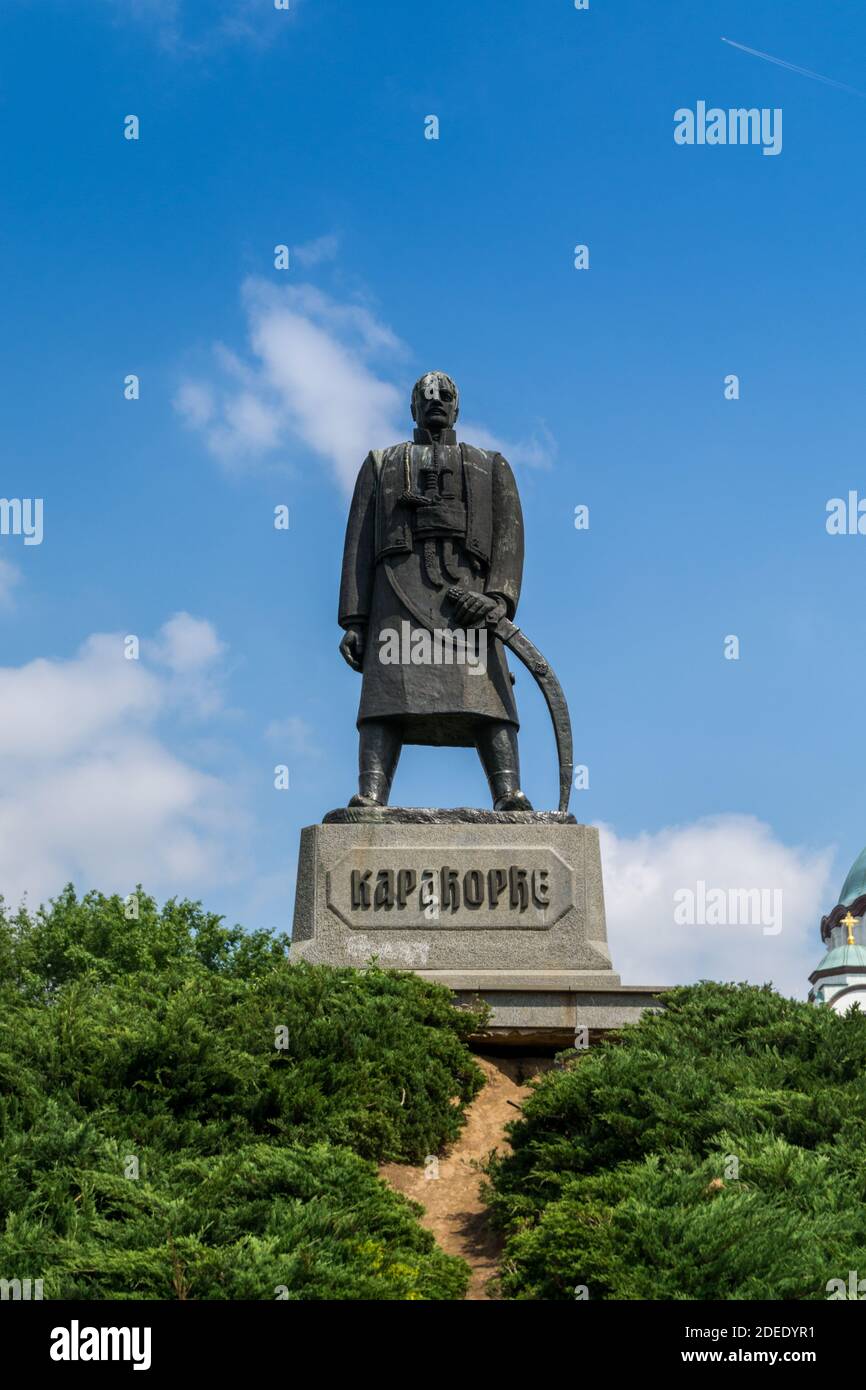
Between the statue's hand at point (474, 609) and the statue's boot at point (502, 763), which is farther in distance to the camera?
the statue's hand at point (474, 609)

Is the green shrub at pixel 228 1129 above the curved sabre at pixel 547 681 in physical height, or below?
below

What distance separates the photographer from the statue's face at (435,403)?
44.6 ft

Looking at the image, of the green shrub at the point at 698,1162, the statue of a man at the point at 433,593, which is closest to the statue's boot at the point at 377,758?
the statue of a man at the point at 433,593

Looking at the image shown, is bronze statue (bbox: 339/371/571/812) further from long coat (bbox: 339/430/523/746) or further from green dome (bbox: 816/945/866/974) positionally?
green dome (bbox: 816/945/866/974)

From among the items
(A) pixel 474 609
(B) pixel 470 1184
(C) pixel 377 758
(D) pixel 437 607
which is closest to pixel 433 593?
(D) pixel 437 607

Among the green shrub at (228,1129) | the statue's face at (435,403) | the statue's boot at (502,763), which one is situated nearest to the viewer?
the green shrub at (228,1129)

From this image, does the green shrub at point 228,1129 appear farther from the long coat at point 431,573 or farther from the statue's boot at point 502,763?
the long coat at point 431,573

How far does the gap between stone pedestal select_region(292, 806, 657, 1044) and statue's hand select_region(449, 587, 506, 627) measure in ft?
6.31

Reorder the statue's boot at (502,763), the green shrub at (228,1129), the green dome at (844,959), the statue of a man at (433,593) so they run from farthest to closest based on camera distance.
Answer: the green dome at (844,959) → the statue of a man at (433,593) → the statue's boot at (502,763) → the green shrub at (228,1129)

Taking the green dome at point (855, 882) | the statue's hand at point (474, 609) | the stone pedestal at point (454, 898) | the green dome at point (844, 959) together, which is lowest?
the stone pedestal at point (454, 898)

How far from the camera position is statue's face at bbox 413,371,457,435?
44.6 feet

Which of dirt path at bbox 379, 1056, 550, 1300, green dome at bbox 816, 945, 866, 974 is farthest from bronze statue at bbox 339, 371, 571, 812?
green dome at bbox 816, 945, 866, 974

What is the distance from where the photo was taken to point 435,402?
13.6m

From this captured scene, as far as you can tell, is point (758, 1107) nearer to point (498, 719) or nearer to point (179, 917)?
point (498, 719)
